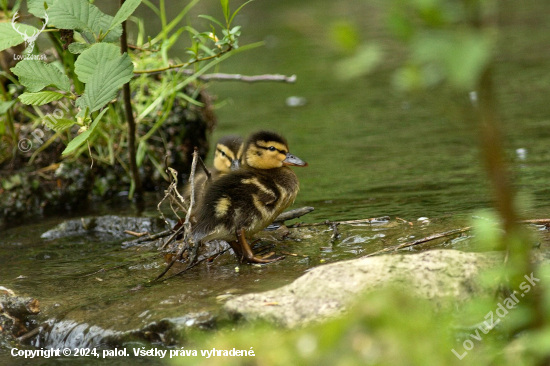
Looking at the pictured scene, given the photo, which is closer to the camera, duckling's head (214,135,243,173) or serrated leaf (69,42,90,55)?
serrated leaf (69,42,90,55)

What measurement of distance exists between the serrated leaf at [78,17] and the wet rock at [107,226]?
142 cm

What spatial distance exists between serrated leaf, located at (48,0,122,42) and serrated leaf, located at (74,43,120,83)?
19 cm

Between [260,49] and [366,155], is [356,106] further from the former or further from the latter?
[260,49]

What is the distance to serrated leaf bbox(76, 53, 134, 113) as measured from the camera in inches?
121

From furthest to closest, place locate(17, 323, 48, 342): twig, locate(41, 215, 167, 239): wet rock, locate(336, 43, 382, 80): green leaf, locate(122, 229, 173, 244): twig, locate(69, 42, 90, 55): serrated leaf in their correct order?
locate(41, 215, 167, 239): wet rock < locate(122, 229, 173, 244): twig < locate(69, 42, 90, 55): serrated leaf < locate(17, 323, 48, 342): twig < locate(336, 43, 382, 80): green leaf

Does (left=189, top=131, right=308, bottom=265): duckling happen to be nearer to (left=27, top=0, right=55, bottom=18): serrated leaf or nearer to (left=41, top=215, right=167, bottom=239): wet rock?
(left=41, top=215, right=167, bottom=239): wet rock

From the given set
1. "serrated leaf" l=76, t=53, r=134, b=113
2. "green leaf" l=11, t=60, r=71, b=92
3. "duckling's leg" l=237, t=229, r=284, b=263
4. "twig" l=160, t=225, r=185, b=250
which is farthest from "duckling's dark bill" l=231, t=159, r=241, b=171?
"green leaf" l=11, t=60, r=71, b=92

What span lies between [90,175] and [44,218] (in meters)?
0.55

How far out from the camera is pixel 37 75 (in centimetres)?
312

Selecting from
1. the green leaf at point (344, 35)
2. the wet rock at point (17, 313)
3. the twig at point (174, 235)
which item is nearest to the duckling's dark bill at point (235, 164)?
the twig at point (174, 235)

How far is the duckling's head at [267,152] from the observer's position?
390 centimetres

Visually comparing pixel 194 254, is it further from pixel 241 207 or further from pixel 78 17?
pixel 78 17

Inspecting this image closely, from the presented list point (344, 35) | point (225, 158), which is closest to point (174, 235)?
point (225, 158)

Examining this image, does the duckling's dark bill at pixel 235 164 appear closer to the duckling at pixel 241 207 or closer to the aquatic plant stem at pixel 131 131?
the duckling at pixel 241 207
